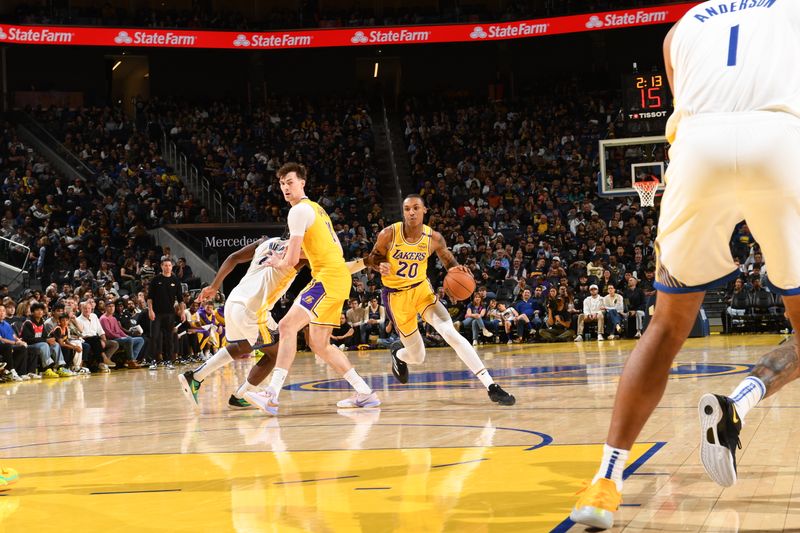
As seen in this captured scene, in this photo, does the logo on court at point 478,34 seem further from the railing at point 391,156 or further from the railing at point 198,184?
the railing at point 198,184

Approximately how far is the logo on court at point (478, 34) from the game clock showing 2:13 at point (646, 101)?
1214 cm

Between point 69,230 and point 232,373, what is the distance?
11856 mm

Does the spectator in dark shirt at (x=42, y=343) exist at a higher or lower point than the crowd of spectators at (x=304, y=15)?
lower

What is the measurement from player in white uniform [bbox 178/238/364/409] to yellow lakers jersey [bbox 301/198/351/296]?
9.7 inches

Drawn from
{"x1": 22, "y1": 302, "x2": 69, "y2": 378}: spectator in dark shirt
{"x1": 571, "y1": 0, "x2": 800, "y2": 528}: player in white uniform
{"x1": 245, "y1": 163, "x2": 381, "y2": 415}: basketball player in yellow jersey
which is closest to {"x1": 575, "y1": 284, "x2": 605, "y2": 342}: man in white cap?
{"x1": 22, "y1": 302, "x2": 69, "y2": 378}: spectator in dark shirt

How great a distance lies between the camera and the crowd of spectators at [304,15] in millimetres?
28828

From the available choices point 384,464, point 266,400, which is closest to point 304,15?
point 266,400

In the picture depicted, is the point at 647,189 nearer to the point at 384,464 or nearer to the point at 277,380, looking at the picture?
the point at 277,380

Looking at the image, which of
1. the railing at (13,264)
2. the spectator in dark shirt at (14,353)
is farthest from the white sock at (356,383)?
the railing at (13,264)

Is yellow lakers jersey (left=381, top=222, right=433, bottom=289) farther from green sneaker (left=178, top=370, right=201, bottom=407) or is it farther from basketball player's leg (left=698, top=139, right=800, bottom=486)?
basketball player's leg (left=698, top=139, right=800, bottom=486)

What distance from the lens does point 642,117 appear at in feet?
60.7

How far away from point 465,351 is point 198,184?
20.1 meters

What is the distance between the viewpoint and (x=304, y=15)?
103ft

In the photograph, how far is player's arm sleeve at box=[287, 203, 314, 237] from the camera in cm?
716
